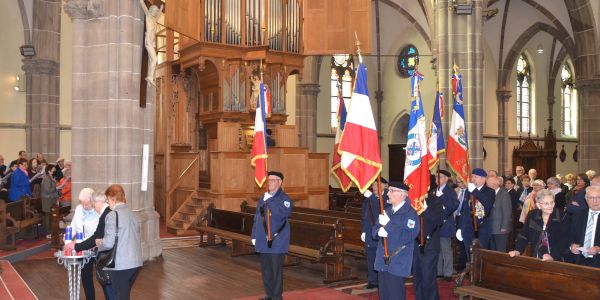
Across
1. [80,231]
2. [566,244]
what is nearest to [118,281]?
[80,231]

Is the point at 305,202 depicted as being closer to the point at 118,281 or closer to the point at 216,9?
the point at 216,9

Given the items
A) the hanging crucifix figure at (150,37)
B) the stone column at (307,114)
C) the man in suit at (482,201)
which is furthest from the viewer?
the stone column at (307,114)

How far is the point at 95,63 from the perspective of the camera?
1128 centimetres

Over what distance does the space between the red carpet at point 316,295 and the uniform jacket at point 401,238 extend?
2.61 m

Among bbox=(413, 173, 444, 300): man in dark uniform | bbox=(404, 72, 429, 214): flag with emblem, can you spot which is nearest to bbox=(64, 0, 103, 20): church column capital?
bbox=(404, 72, 429, 214): flag with emblem

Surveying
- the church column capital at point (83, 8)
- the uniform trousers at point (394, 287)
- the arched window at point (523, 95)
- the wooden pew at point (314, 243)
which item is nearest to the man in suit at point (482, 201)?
the wooden pew at point (314, 243)

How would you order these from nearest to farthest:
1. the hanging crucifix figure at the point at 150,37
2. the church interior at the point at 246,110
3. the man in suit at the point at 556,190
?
1. the church interior at the point at 246,110
2. the hanging crucifix figure at the point at 150,37
3. the man in suit at the point at 556,190

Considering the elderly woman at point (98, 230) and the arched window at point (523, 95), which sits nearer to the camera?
the elderly woman at point (98, 230)

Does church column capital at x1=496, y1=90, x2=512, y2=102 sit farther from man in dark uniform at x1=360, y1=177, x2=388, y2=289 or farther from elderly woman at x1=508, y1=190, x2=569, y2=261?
elderly woman at x1=508, y1=190, x2=569, y2=261

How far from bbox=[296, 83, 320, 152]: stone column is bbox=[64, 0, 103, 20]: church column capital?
Result: 16.3 m

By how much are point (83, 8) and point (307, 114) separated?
16.7 metres

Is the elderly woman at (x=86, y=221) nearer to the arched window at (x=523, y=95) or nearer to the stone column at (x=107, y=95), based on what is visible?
the stone column at (x=107, y=95)

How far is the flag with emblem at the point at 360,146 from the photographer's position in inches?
284

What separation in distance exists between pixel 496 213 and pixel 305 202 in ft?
25.5
